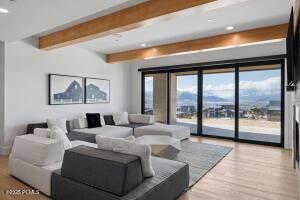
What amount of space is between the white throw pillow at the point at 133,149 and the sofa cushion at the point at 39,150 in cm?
73

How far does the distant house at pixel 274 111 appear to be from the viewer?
5.31 meters

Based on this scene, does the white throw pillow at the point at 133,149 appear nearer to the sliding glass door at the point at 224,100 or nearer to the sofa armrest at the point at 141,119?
the sofa armrest at the point at 141,119

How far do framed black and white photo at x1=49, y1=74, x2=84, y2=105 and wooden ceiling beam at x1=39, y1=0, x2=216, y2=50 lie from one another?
3.65ft

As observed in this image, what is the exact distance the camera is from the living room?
2.57 m

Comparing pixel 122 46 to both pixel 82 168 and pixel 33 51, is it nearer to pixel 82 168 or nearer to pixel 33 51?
pixel 33 51

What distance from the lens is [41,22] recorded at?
129 inches

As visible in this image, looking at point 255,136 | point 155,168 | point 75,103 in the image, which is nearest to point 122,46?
point 75,103

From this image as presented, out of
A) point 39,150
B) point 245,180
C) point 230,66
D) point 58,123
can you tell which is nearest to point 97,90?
point 58,123

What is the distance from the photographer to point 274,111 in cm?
540

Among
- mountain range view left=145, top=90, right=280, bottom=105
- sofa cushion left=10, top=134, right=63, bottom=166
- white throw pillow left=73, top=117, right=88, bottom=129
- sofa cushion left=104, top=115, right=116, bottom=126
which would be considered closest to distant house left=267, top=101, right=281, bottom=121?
mountain range view left=145, top=90, right=280, bottom=105

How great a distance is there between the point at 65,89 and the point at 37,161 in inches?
123

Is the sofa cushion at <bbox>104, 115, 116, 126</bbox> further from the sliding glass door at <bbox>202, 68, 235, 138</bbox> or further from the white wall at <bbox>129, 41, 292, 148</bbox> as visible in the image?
the sliding glass door at <bbox>202, 68, 235, 138</bbox>

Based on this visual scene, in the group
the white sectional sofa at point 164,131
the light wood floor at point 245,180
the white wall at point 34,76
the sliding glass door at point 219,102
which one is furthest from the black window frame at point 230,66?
the white wall at point 34,76

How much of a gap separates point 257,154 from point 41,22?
16.3ft
